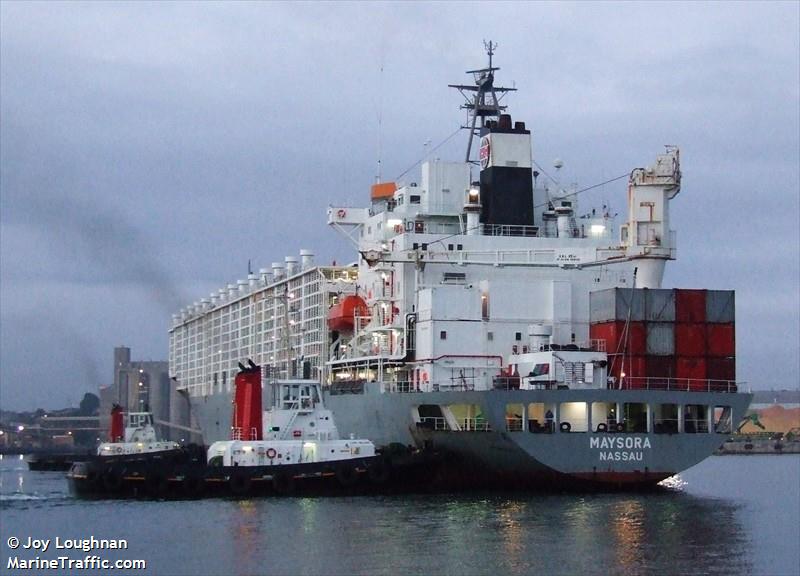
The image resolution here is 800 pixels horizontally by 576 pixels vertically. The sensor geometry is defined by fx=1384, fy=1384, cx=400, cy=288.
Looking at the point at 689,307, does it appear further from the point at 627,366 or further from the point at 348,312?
the point at 348,312

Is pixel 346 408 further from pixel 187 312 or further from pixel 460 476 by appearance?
pixel 187 312

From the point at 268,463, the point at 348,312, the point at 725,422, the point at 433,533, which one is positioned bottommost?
the point at 433,533

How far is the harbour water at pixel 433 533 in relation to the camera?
109 feet

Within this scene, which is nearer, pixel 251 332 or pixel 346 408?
pixel 346 408

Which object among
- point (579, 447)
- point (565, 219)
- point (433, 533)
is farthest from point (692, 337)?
point (433, 533)

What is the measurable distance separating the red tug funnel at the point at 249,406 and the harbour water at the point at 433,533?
10.9ft

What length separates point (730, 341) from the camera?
49.4 meters

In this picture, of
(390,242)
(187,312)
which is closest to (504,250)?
(390,242)

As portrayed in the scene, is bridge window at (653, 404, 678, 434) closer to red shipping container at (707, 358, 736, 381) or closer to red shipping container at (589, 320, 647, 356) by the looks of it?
red shipping container at (707, 358, 736, 381)

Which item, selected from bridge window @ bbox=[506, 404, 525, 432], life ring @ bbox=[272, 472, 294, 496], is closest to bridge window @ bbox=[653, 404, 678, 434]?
bridge window @ bbox=[506, 404, 525, 432]

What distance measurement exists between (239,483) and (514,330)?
42.1 feet

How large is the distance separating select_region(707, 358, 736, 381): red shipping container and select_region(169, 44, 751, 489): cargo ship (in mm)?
65

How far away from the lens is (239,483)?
4681cm

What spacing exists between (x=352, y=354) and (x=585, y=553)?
28.0 meters
